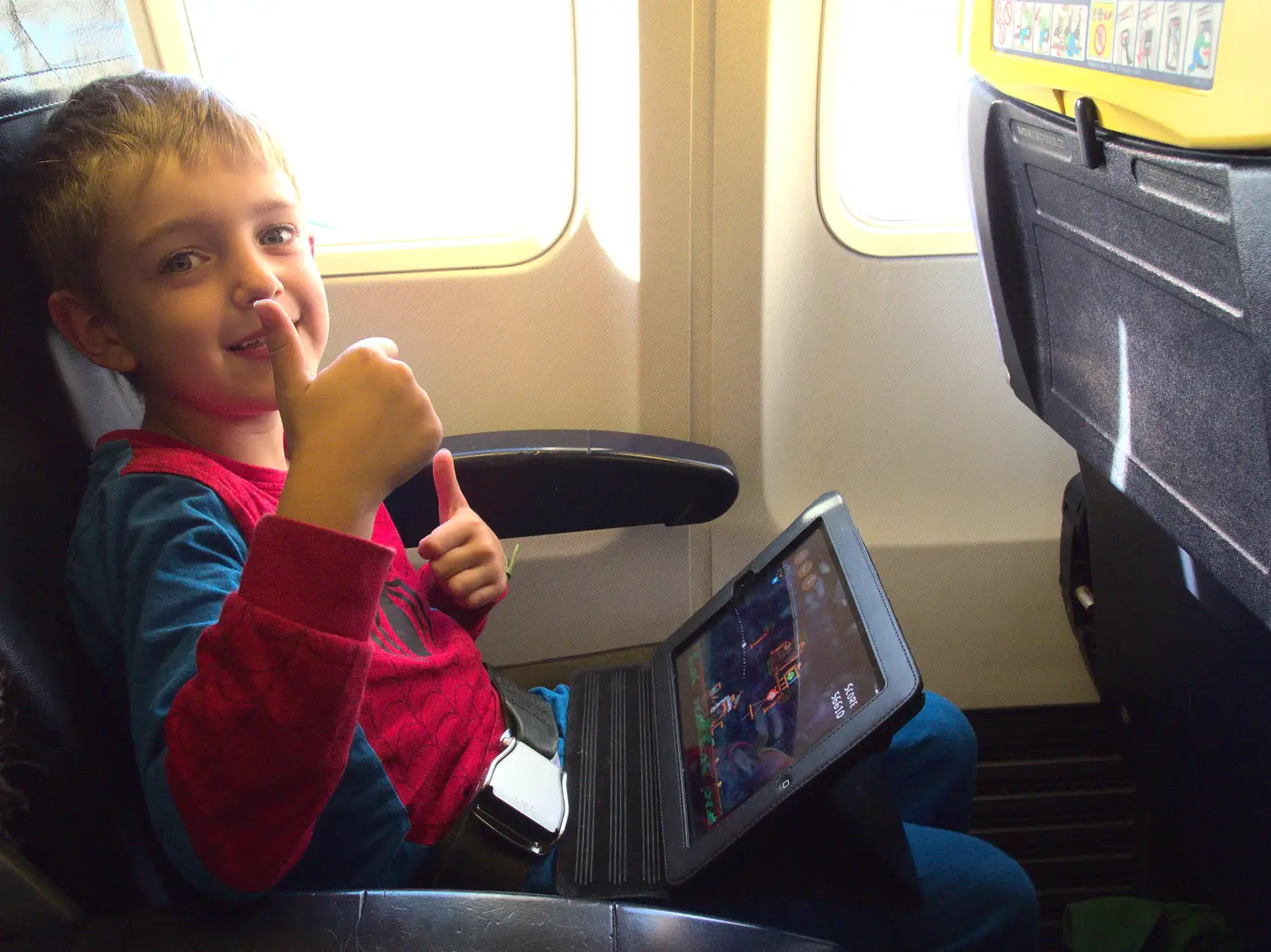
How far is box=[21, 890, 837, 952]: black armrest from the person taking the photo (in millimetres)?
605

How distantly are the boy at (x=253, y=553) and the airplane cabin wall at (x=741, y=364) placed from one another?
15.8 inches

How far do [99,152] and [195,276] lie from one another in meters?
0.12

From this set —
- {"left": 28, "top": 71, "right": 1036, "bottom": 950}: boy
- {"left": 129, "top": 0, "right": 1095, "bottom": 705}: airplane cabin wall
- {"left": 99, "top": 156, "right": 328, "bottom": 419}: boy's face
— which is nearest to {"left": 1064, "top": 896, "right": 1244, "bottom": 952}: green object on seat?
{"left": 129, "top": 0, "right": 1095, "bottom": 705}: airplane cabin wall

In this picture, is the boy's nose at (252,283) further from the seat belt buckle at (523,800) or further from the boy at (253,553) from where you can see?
the seat belt buckle at (523,800)

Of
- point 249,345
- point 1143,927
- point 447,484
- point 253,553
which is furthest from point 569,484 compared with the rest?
point 1143,927

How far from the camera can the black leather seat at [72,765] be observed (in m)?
0.61

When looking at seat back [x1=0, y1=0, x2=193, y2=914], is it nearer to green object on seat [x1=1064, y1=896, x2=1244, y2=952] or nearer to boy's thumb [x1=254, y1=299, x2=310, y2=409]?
boy's thumb [x1=254, y1=299, x2=310, y2=409]

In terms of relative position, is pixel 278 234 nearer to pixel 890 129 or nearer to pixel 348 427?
pixel 348 427

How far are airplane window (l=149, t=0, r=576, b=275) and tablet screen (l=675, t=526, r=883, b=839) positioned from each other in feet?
1.89

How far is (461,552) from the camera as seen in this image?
0.99 metres

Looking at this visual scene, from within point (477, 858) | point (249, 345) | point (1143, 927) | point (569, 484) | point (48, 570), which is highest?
point (249, 345)

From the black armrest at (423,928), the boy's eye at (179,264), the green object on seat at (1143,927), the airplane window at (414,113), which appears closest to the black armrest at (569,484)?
the airplane window at (414,113)

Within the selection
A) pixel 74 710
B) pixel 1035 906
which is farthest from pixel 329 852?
pixel 1035 906

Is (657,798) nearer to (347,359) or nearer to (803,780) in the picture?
(803,780)
